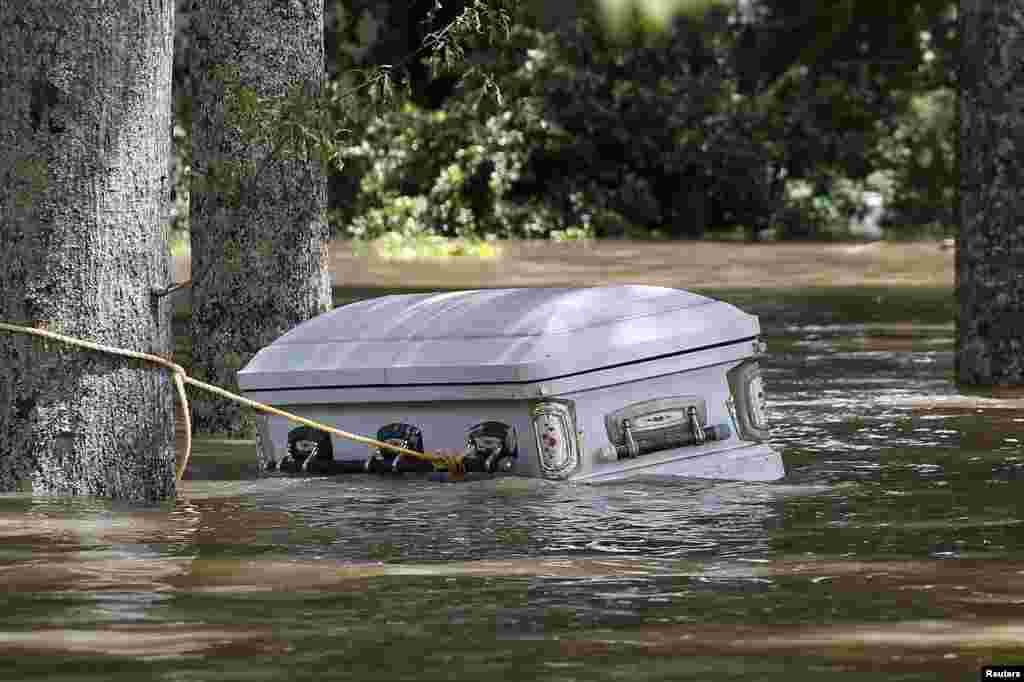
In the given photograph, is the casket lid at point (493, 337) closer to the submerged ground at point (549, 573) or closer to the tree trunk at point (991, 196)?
the submerged ground at point (549, 573)

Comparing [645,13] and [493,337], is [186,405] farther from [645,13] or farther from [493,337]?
[645,13]

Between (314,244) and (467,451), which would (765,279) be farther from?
(467,451)

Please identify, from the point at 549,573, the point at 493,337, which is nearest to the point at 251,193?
the point at 493,337

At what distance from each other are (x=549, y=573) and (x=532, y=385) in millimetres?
2477

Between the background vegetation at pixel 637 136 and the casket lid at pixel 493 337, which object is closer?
the casket lid at pixel 493 337

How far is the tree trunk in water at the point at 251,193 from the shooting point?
1455 centimetres

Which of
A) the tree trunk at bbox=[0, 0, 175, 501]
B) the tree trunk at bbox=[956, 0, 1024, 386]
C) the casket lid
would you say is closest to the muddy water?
the tree trunk at bbox=[0, 0, 175, 501]

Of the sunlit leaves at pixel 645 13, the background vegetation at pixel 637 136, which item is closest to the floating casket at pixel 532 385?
the sunlit leaves at pixel 645 13

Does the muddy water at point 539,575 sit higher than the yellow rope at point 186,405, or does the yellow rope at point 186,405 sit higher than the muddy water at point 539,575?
the yellow rope at point 186,405

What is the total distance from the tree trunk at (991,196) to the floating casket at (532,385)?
4675mm

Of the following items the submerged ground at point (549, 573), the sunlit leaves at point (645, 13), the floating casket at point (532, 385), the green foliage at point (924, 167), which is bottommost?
the submerged ground at point (549, 573)

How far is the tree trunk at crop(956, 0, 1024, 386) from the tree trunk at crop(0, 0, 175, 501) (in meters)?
6.92

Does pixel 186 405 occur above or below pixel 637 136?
below

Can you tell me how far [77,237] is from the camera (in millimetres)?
11422
